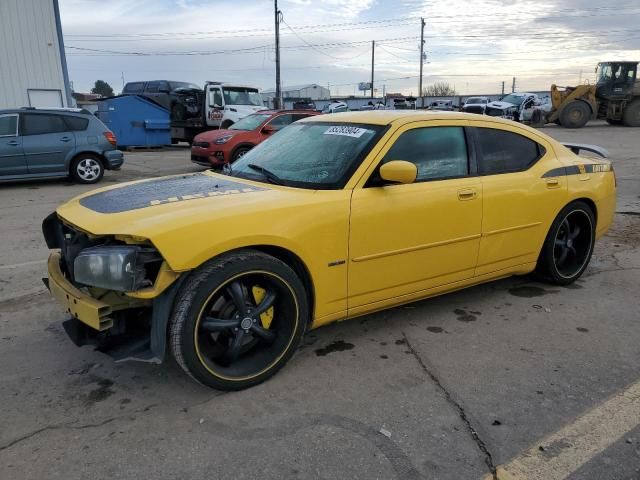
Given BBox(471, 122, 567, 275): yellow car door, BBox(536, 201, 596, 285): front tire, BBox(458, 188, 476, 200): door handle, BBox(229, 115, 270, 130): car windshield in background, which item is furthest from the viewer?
BBox(229, 115, 270, 130): car windshield in background

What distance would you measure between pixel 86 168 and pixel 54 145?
779 millimetres

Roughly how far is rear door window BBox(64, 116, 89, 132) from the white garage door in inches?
393

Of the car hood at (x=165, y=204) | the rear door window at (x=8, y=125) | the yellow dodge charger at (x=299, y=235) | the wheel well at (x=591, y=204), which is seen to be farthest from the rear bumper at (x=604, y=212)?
the rear door window at (x=8, y=125)

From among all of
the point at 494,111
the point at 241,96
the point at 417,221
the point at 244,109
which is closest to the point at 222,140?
the point at 244,109

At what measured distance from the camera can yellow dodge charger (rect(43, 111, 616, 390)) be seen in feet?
8.84

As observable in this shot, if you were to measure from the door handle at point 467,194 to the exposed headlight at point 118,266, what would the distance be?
2126 millimetres

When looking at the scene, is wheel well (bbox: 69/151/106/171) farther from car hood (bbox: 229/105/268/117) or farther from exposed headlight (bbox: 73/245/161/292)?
exposed headlight (bbox: 73/245/161/292)

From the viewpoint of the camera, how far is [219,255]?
109 inches

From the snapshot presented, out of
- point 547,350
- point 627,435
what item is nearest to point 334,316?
point 547,350

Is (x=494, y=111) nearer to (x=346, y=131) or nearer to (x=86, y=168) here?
(x=86, y=168)

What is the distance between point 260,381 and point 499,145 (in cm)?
258

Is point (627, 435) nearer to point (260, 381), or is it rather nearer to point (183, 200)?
point (260, 381)

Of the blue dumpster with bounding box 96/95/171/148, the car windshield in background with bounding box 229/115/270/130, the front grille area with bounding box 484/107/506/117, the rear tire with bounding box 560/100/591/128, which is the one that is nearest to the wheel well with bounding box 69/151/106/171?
the car windshield in background with bounding box 229/115/270/130

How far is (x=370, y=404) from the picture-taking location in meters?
2.81
